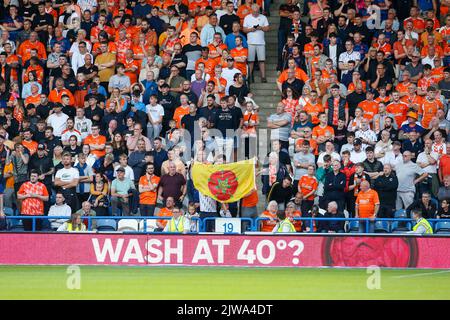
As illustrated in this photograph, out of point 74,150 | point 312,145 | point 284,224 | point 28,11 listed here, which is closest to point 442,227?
point 284,224

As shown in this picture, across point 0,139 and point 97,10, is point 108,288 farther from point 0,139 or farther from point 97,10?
point 97,10

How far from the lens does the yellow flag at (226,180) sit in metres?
23.9

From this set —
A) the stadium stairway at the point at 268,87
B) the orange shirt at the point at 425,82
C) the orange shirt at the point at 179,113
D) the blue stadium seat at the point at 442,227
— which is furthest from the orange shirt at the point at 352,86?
the blue stadium seat at the point at 442,227

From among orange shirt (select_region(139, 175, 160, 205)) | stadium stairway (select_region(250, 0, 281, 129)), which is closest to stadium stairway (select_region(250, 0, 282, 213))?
stadium stairway (select_region(250, 0, 281, 129))

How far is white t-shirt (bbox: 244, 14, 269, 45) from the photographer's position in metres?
27.8

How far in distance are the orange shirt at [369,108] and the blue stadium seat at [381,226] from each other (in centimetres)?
336

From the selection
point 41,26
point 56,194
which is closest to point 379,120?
point 56,194

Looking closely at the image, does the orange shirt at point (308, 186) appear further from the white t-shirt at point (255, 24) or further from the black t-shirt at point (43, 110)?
the black t-shirt at point (43, 110)

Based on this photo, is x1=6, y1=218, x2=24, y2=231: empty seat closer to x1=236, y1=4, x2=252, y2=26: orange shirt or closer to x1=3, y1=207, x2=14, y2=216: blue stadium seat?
x1=3, y1=207, x2=14, y2=216: blue stadium seat

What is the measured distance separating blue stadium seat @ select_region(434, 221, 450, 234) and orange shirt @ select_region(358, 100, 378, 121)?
372 centimetres

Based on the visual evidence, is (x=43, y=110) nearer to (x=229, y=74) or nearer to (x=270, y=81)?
(x=229, y=74)

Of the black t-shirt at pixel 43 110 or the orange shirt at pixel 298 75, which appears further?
the black t-shirt at pixel 43 110

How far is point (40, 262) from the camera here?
21.8m
